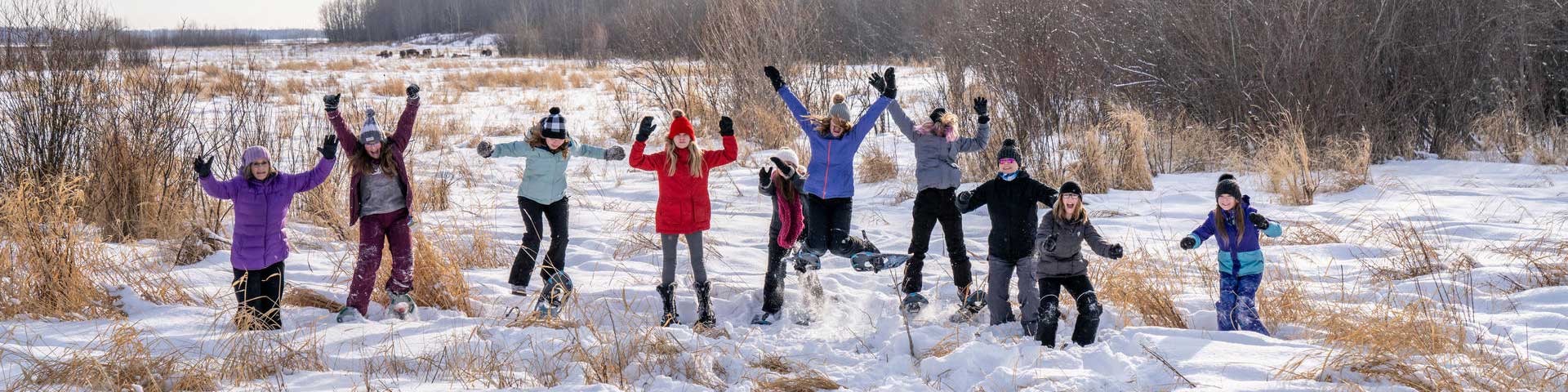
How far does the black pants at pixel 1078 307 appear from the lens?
4051 millimetres

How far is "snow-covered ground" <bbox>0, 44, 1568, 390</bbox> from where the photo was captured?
12.2 ft

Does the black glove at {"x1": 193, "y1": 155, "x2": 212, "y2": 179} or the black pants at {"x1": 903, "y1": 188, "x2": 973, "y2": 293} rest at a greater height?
the black glove at {"x1": 193, "y1": 155, "x2": 212, "y2": 179}

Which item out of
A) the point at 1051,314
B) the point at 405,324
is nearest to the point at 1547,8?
the point at 1051,314

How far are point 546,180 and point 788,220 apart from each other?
48.3 inches

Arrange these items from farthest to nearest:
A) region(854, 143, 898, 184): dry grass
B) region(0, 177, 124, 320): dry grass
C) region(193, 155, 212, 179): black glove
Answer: region(854, 143, 898, 184): dry grass → region(0, 177, 124, 320): dry grass → region(193, 155, 212, 179): black glove

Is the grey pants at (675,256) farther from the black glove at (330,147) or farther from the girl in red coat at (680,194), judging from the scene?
the black glove at (330,147)

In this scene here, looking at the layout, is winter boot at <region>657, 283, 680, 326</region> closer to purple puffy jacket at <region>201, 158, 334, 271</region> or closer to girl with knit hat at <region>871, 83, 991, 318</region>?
girl with knit hat at <region>871, 83, 991, 318</region>

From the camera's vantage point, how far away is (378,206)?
178 inches

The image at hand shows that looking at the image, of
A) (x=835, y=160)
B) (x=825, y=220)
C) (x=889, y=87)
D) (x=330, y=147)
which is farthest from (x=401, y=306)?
(x=889, y=87)

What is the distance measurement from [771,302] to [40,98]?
555 centimetres

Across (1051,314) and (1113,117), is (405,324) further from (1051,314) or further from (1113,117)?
(1113,117)

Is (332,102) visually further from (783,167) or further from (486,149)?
(783,167)

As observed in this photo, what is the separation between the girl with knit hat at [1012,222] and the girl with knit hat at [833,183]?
0.66 meters

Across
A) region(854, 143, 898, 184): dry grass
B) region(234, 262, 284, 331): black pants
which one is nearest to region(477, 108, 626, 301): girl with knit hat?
region(234, 262, 284, 331): black pants
